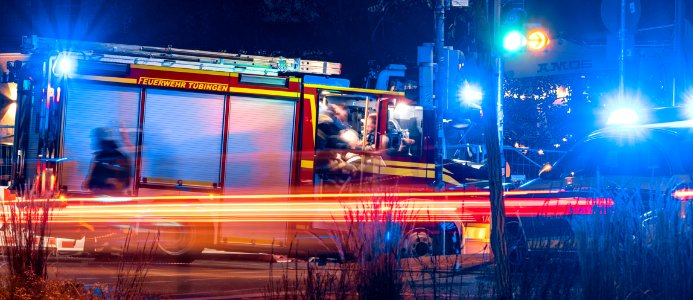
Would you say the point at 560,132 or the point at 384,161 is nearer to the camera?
the point at 384,161

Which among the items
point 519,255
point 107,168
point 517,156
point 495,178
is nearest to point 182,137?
point 107,168

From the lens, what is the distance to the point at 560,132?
30.9 metres

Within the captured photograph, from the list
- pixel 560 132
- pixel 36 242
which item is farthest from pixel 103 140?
pixel 560 132

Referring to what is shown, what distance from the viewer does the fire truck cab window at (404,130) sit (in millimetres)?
14258

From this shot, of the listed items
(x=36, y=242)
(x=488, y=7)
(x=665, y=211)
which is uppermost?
(x=488, y=7)

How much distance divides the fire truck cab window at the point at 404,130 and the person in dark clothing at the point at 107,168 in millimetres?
3932

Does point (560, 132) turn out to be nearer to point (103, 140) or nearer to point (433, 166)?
point (433, 166)

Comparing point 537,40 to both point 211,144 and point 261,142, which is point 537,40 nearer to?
point 261,142

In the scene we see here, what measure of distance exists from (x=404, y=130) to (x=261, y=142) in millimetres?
2210

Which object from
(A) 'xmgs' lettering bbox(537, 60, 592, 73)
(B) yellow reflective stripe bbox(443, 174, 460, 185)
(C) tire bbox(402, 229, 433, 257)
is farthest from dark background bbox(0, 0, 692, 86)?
(C) tire bbox(402, 229, 433, 257)

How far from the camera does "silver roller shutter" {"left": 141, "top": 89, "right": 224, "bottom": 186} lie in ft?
45.4

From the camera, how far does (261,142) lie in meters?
14.2

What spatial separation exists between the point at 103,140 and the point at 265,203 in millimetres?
2553

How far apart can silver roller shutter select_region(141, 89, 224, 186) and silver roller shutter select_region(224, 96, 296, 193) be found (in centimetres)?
26
